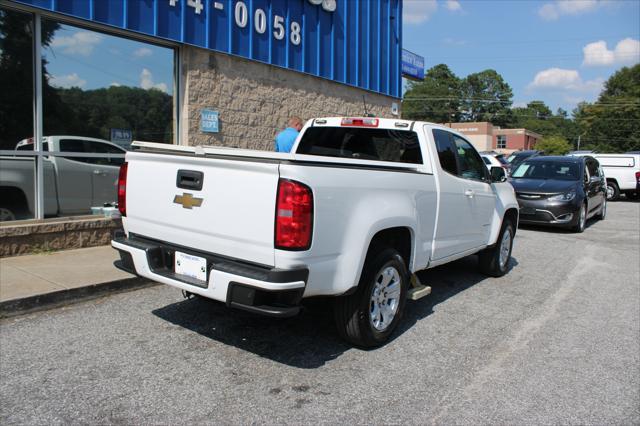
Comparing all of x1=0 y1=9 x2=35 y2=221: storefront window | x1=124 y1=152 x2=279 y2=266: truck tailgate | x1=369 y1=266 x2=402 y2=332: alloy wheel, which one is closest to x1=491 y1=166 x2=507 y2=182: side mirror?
x1=369 y1=266 x2=402 y2=332: alloy wheel

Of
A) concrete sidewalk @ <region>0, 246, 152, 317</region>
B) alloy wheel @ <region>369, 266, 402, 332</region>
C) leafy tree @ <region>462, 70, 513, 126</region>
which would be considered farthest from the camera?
leafy tree @ <region>462, 70, 513, 126</region>

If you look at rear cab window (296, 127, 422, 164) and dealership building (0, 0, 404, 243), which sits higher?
dealership building (0, 0, 404, 243)

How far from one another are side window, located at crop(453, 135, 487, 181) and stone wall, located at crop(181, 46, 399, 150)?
501 centimetres

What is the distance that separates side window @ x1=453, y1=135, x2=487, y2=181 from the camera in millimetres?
5715

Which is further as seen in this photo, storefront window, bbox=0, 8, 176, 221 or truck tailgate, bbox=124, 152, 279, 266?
storefront window, bbox=0, 8, 176, 221

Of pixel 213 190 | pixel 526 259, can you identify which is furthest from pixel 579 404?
pixel 526 259

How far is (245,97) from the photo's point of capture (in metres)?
10.1

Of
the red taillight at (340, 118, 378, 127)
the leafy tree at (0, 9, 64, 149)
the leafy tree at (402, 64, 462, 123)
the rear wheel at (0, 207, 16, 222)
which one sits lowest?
the rear wheel at (0, 207, 16, 222)

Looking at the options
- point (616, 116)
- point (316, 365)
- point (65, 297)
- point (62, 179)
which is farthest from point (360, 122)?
point (616, 116)

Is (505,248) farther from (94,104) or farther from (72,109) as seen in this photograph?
(72,109)

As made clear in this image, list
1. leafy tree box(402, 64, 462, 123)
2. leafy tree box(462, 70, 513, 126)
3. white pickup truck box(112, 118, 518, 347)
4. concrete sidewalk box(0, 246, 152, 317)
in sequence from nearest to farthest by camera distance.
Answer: white pickup truck box(112, 118, 518, 347) → concrete sidewalk box(0, 246, 152, 317) → leafy tree box(402, 64, 462, 123) → leafy tree box(462, 70, 513, 126)

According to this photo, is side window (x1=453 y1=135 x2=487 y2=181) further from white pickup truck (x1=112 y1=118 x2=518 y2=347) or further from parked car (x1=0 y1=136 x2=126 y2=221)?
parked car (x1=0 y1=136 x2=126 y2=221)

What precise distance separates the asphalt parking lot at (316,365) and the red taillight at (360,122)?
196 cm

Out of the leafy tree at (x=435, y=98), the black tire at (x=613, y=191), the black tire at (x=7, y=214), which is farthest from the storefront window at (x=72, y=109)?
the leafy tree at (x=435, y=98)
